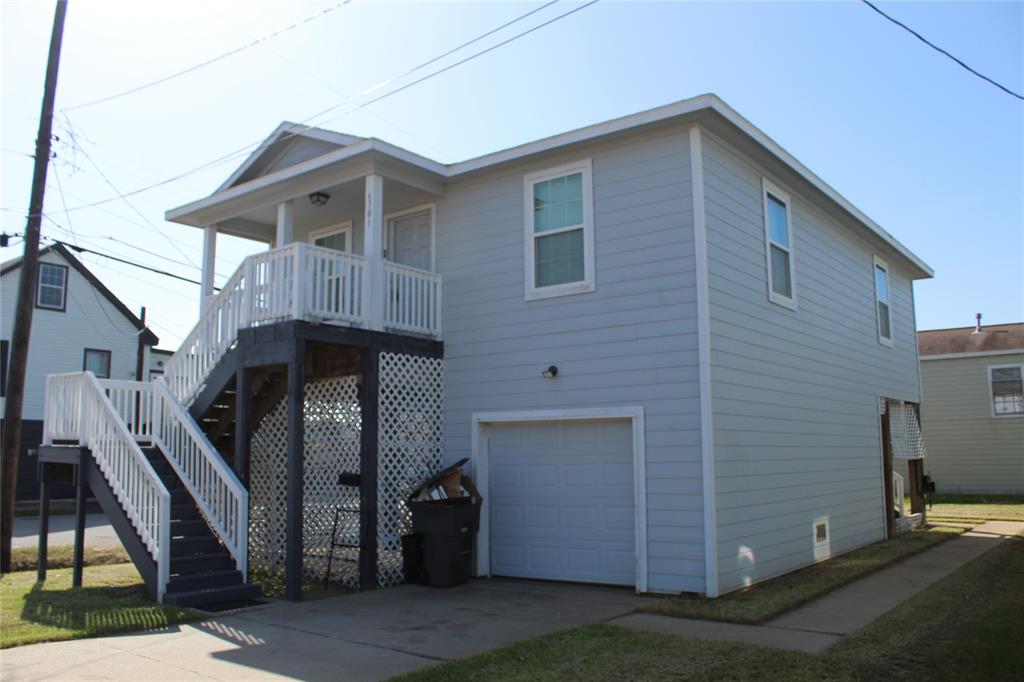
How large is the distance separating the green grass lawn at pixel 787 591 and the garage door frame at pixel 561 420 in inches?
30.0

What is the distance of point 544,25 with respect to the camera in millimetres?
10969

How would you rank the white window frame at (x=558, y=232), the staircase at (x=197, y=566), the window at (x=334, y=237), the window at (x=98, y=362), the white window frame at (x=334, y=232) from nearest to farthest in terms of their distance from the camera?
the staircase at (x=197, y=566), the white window frame at (x=558, y=232), the white window frame at (x=334, y=232), the window at (x=334, y=237), the window at (x=98, y=362)

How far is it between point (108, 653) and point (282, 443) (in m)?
4.73

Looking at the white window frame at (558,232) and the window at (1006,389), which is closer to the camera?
the white window frame at (558,232)

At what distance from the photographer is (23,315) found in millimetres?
11602

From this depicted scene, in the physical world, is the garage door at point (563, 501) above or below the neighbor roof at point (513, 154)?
below

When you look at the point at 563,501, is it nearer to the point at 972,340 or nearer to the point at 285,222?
the point at 285,222

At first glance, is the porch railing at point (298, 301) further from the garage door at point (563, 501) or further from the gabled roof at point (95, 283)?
the gabled roof at point (95, 283)

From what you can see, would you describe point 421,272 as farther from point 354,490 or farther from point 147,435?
point 147,435

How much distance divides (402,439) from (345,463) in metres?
0.79

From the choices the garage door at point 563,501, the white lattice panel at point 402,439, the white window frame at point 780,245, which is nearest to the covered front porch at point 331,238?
the white lattice panel at point 402,439

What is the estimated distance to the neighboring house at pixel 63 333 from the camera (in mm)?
24328

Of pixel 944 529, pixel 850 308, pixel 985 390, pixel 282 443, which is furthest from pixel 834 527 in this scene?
pixel 985 390

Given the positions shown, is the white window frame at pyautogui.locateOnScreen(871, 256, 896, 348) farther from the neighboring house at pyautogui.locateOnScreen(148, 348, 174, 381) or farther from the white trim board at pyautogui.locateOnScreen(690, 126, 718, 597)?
the neighboring house at pyautogui.locateOnScreen(148, 348, 174, 381)
